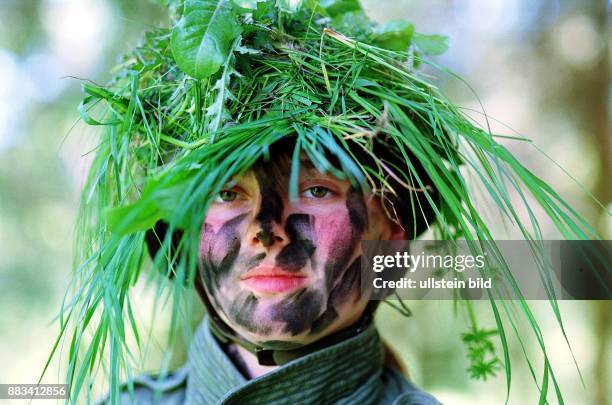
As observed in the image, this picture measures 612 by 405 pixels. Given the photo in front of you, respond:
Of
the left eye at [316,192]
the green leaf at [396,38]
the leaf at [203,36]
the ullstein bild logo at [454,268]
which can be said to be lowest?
the ullstein bild logo at [454,268]

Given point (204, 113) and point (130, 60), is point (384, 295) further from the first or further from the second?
point (130, 60)

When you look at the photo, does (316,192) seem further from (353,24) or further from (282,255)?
(353,24)

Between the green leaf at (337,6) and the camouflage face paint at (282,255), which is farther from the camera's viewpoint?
the green leaf at (337,6)

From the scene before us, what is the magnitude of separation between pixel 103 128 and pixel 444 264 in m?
0.53

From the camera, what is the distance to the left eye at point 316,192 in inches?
30.1

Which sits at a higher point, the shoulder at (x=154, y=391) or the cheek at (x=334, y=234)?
the cheek at (x=334, y=234)

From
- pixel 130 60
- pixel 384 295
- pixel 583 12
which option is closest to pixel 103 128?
pixel 130 60

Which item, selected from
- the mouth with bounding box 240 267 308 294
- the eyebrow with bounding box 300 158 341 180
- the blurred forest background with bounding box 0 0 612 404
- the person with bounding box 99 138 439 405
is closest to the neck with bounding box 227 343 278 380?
the person with bounding box 99 138 439 405

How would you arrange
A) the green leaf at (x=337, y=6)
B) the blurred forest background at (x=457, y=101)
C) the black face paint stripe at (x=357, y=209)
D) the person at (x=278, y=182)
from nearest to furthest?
the person at (x=278, y=182) → the black face paint stripe at (x=357, y=209) → the green leaf at (x=337, y=6) → the blurred forest background at (x=457, y=101)

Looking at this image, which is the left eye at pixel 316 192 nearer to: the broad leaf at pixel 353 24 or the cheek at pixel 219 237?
the cheek at pixel 219 237

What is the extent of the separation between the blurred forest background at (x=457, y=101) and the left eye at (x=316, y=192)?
1406mm

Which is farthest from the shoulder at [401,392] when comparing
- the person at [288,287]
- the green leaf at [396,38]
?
the green leaf at [396,38]

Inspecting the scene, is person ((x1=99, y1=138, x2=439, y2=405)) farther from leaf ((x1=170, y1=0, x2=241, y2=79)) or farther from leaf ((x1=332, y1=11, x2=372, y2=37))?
leaf ((x1=332, y1=11, x2=372, y2=37))

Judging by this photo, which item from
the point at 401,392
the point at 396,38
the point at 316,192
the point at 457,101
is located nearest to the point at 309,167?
the point at 316,192
